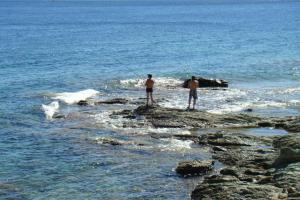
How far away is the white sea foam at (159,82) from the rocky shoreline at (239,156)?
1434cm

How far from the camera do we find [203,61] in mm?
73000

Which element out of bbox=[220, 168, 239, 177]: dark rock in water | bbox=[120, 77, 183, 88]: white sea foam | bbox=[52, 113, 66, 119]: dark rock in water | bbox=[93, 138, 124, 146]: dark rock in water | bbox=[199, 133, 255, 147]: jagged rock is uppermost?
bbox=[120, 77, 183, 88]: white sea foam

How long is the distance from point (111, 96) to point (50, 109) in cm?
729

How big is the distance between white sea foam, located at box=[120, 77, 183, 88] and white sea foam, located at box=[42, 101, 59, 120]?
10.9m

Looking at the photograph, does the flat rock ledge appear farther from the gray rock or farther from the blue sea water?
the blue sea water

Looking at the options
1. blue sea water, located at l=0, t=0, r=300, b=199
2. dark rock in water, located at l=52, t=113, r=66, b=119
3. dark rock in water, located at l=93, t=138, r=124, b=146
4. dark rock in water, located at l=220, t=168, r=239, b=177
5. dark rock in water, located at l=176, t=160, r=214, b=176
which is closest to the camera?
dark rock in water, located at l=220, t=168, r=239, b=177

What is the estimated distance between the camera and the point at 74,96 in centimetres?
A: 4834

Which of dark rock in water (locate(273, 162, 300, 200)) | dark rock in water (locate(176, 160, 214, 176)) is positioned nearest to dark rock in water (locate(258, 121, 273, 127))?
dark rock in water (locate(176, 160, 214, 176))

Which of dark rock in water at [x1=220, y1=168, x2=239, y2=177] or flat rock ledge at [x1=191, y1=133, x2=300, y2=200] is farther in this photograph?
dark rock in water at [x1=220, y1=168, x2=239, y2=177]

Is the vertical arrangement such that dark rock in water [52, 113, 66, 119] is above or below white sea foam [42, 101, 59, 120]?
below

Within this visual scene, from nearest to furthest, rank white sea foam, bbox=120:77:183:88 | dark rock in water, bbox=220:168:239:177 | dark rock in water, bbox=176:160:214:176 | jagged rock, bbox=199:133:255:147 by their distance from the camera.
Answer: dark rock in water, bbox=220:168:239:177 → dark rock in water, bbox=176:160:214:176 → jagged rock, bbox=199:133:255:147 → white sea foam, bbox=120:77:183:88

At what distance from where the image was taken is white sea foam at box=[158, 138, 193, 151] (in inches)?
1241

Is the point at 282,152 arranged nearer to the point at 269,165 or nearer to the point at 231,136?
the point at 269,165

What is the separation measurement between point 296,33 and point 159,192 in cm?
9379
